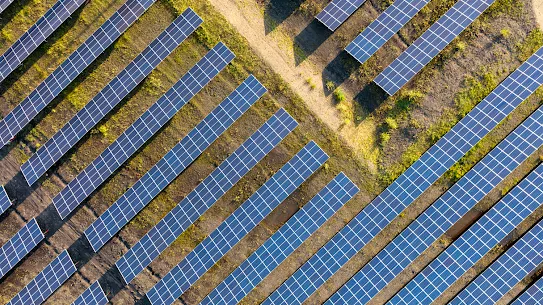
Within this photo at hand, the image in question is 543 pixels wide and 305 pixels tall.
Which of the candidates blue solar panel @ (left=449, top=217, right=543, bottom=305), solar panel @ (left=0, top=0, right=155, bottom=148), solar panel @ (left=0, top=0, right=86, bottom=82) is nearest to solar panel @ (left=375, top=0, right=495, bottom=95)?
blue solar panel @ (left=449, top=217, right=543, bottom=305)

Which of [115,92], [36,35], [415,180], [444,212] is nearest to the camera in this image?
[444,212]

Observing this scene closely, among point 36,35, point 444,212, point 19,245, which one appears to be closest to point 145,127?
point 36,35

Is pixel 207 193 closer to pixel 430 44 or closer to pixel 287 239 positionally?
pixel 287 239

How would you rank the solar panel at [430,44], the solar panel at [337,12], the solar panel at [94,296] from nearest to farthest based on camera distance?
the solar panel at [430,44]
the solar panel at [337,12]
the solar panel at [94,296]

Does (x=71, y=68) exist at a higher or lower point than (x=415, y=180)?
higher

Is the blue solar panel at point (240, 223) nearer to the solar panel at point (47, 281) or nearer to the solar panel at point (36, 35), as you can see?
the solar panel at point (47, 281)

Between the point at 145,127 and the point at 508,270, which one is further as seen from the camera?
the point at 145,127

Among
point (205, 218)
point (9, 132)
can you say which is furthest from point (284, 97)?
point (9, 132)

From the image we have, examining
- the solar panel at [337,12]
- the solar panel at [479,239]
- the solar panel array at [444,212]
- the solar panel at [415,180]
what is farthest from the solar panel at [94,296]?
the solar panel at [337,12]

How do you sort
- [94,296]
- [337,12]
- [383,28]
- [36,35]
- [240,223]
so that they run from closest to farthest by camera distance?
1. [240,223]
2. [383,28]
3. [337,12]
4. [94,296]
5. [36,35]
